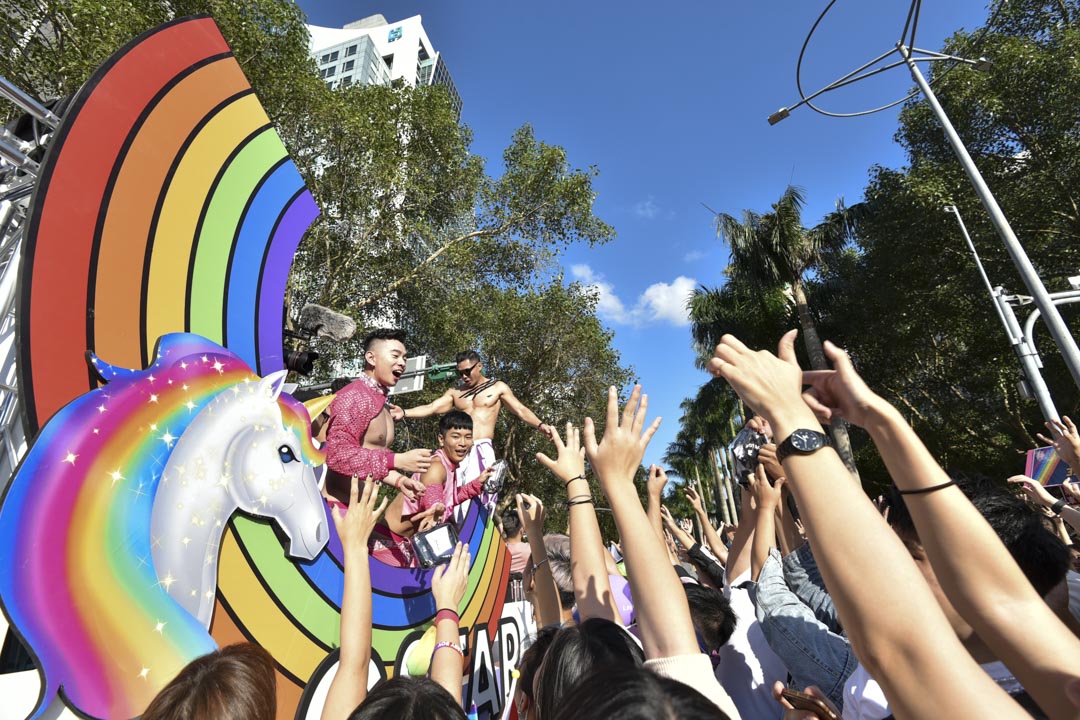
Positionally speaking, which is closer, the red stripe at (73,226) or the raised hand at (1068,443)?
the red stripe at (73,226)

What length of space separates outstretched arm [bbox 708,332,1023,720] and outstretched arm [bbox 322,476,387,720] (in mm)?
1558

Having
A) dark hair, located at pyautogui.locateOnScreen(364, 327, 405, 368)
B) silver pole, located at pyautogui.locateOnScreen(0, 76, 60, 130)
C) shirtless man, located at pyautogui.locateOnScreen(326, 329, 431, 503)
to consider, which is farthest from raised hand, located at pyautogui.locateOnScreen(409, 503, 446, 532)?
silver pole, located at pyautogui.locateOnScreen(0, 76, 60, 130)

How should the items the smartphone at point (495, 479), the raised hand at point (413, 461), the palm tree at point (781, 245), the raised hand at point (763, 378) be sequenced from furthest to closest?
the palm tree at point (781, 245) < the smartphone at point (495, 479) < the raised hand at point (413, 461) < the raised hand at point (763, 378)

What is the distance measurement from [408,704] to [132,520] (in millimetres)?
1358

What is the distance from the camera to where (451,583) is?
7.51ft

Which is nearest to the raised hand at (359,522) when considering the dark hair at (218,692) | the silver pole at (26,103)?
the dark hair at (218,692)

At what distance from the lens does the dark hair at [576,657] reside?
1354mm

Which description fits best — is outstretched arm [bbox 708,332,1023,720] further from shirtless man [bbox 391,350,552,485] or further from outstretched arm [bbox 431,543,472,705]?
shirtless man [bbox 391,350,552,485]

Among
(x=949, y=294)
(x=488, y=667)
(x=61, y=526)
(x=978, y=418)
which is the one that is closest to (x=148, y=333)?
(x=61, y=526)

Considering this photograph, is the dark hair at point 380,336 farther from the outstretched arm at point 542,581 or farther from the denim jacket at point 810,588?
the denim jacket at point 810,588

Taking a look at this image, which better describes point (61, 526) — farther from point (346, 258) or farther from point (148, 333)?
point (346, 258)

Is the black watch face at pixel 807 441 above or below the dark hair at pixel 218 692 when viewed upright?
above

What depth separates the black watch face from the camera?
99 cm

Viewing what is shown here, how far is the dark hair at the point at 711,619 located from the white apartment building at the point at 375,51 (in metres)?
59.0
